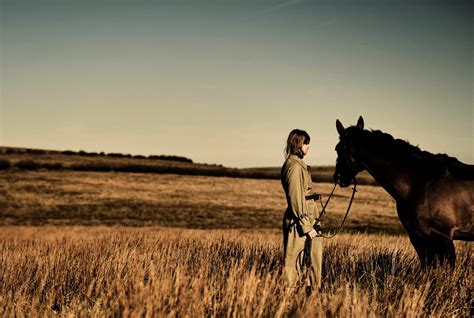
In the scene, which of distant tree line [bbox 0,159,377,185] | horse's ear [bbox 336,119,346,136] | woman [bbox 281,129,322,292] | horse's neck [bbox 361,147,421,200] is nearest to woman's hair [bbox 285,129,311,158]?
woman [bbox 281,129,322,292]

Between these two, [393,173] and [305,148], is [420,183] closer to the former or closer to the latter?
[393,173]

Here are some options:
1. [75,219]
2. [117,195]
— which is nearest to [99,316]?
[75,219]

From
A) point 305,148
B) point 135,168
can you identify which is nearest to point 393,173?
point 305,148

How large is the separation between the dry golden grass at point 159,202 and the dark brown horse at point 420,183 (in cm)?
2275

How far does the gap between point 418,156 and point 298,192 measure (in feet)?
7.91

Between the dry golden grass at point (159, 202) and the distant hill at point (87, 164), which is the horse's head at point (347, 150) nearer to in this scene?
the dry golden grass at point (159, 202)

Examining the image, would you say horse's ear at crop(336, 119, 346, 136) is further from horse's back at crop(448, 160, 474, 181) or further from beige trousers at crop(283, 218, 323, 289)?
beige trousers at crop(283, 218, 323, 289)

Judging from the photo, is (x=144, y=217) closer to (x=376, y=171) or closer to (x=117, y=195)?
(x=117, y=195)

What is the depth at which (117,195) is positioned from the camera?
3919 cm

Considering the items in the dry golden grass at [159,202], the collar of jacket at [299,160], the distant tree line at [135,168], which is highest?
the collar of jacket at [299,160]

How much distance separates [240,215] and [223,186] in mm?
15036

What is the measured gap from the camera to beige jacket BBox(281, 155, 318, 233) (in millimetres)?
5031

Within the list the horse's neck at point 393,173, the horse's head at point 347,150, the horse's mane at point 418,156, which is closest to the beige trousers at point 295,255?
the horse's head at point 347,150

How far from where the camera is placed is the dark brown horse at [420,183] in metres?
6.02
